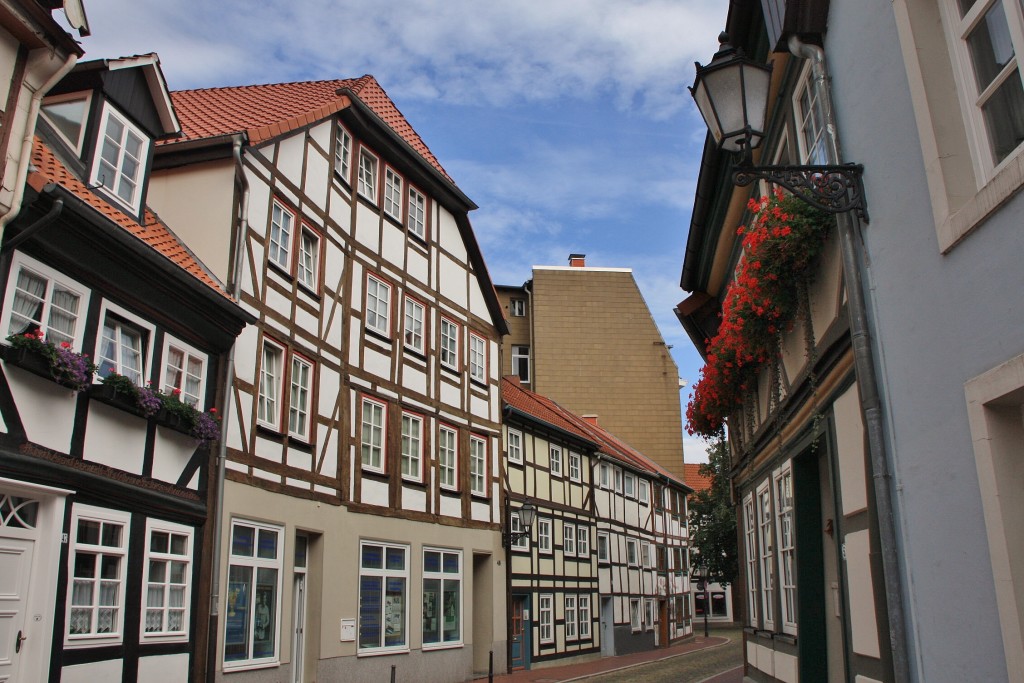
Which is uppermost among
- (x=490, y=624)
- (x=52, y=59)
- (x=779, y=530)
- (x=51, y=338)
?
(x=52, y=59)

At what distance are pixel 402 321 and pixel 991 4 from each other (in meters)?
15.1

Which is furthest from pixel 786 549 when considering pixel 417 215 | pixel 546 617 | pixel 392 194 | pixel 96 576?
pixel 546 617

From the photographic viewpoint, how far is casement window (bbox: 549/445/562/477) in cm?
2823

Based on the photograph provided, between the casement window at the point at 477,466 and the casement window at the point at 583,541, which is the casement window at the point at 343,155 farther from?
the casement window at the point at 583,541

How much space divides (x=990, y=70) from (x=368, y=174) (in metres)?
15.1

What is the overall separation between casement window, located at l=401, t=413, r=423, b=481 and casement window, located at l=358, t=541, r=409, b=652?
148 cm

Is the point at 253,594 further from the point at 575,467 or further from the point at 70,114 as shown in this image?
the point at 575,467

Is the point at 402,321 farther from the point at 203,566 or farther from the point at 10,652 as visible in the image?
the point at 10,652

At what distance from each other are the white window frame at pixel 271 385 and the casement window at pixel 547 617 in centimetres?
1410

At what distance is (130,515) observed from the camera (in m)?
10.4

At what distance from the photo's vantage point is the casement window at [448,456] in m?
19.5

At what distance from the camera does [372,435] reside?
56.6ft

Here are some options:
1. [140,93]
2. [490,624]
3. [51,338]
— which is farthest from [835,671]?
[490,624]

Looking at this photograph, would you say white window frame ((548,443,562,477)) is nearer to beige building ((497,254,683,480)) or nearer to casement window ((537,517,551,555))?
casement window ((537,517,551,555))
